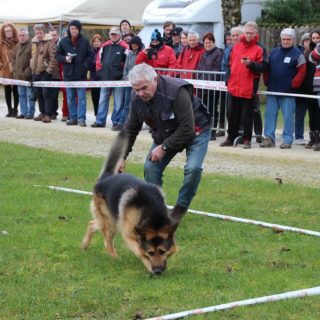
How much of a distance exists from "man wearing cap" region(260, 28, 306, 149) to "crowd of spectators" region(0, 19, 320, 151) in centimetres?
2

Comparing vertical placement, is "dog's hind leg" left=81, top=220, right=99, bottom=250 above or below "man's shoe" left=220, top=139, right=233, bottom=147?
above

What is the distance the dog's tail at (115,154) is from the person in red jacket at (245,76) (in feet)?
20.4

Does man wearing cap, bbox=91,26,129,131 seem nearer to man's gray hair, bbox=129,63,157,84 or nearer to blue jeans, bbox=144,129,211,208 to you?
blue jeans, bbox=144,129,211,208

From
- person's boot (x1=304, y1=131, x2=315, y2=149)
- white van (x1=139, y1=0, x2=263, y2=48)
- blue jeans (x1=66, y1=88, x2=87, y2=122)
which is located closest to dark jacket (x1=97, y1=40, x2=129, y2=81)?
blue jeans (x1=66, y1=88, x2=87, y2=122)

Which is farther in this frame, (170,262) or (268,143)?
(268,143)

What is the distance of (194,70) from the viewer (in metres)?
15.0

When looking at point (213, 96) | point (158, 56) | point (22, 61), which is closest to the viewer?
point (213, 96)

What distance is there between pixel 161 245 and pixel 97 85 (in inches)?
430

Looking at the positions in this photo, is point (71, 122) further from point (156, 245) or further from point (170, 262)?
point (156, 245)

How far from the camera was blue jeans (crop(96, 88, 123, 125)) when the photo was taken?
16375mm

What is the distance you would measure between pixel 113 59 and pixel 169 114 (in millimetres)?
9400

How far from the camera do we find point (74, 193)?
960 centimetres

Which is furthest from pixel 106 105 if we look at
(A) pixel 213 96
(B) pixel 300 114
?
(B) pixel 300 114

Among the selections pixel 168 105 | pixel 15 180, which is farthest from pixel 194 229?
pixel 15 180
